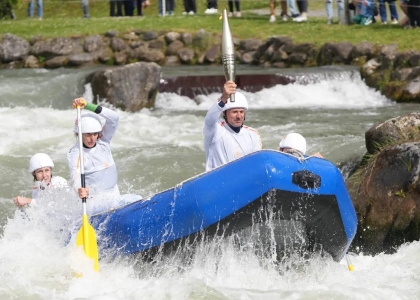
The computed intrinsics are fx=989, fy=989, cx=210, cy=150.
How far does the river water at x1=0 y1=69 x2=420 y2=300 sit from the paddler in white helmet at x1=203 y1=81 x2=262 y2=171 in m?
0.88

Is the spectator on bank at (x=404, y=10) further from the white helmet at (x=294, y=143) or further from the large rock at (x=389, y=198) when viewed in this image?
the white helmet at (x=294, y=143)

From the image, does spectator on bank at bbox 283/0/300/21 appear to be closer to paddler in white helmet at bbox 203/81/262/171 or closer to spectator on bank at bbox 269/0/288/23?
spectator on bank at bbox 269/0/288/23

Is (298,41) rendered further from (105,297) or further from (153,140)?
(105,297)

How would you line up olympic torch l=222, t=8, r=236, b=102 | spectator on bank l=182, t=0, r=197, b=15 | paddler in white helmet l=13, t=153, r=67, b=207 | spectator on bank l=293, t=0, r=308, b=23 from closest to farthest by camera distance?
olympic torch l=222, t=8, r=236, b=102 → paddler in white helmet l=13, t=153, r=67, b=207 → spectator on bank l=293, t=0, r=308, b=23 → spectator on bank l=182, t=0, r=197, b=15

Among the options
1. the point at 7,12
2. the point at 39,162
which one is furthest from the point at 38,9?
the point at 39,162

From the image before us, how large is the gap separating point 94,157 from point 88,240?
92 cm

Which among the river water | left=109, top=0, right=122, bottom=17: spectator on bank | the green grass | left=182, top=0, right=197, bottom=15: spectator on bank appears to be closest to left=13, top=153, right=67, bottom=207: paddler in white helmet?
the river water

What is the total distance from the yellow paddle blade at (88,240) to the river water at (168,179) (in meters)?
0.08

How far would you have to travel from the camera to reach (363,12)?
2136 cm

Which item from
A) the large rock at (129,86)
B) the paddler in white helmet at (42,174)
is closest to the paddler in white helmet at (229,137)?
the paddler in white helmet at (42,174)

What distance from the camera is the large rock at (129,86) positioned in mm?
16844

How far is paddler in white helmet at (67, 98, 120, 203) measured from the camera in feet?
28.4

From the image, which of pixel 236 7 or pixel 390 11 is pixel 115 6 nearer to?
pixel 236 7

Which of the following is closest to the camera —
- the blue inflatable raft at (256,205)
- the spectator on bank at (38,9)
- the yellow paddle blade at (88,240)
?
the blue inflatable raft at (256,205)
